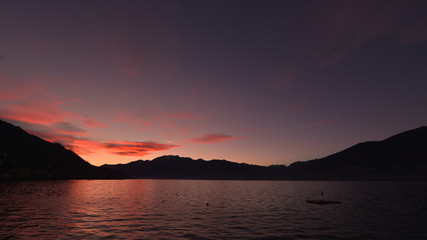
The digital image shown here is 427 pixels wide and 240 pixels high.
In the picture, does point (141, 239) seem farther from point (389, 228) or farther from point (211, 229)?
point (389, 228)

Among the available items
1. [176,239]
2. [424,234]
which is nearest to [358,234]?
[424,234]

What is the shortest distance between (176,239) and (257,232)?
39.7 ft

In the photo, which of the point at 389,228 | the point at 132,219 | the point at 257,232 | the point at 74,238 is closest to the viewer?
the point at 74,238

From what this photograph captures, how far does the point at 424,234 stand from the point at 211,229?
31.5 m

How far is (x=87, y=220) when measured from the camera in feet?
147

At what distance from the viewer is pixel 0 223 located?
39531 mm

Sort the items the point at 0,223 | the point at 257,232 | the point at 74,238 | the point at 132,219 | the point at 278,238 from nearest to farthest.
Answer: the point at 74,238, the point at 278,238, the point at 257,232, the point at 0,223, the point at 132,219

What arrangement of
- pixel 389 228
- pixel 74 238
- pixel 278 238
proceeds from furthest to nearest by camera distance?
pixel 389 228
pixel 278 238
pixel 74 238

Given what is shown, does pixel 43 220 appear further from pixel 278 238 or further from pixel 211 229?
pixel 278 238

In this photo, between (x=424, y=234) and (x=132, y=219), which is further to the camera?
(x=132, y=219)

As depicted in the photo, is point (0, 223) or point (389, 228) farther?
point (389, 228)

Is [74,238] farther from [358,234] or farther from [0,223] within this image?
[358,234]

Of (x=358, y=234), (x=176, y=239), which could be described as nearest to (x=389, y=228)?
(x=358, y=234)

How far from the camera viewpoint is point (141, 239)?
105ft
